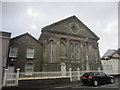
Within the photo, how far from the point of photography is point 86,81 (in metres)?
10.8

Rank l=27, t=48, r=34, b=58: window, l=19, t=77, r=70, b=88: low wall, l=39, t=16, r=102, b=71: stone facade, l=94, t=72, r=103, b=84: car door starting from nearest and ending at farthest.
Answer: l=94, t=72, r=103, b=84: car door → l=19, t=77, r=70, b=88: low wall → l=27, t=48, r=34, b=58: window → l=39, t=16, r=102, b=71: stone facade

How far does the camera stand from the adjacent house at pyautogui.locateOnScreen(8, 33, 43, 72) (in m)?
16.0

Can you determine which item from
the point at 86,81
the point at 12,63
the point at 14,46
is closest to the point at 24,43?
the point at 14,46

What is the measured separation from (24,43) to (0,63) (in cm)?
563

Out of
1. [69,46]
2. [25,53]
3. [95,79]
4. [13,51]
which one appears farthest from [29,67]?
[95,79]

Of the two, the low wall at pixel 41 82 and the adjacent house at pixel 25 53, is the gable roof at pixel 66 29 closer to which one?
the adjacent house at pixel 25 53

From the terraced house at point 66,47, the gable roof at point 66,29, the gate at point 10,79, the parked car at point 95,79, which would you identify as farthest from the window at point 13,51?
the parked car at point 95,79

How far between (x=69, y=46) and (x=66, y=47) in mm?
871

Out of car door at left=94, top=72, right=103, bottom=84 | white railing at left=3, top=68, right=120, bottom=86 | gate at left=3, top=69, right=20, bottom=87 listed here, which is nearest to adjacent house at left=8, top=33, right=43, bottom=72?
white railing at left=3, top=68, right=120, bottom=86

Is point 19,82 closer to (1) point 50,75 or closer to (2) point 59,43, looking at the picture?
(1) point 50,75

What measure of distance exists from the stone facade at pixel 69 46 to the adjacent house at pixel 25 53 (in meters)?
1.23

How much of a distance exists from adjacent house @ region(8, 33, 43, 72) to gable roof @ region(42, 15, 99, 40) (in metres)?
3.78

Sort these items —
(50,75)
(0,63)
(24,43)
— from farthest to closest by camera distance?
(24,43) → (50,75) → (0,63)

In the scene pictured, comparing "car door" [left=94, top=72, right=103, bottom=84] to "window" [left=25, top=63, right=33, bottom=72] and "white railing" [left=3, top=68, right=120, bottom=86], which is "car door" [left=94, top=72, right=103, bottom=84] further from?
"window" [left=25, top=63, right=33, bottom=72]
